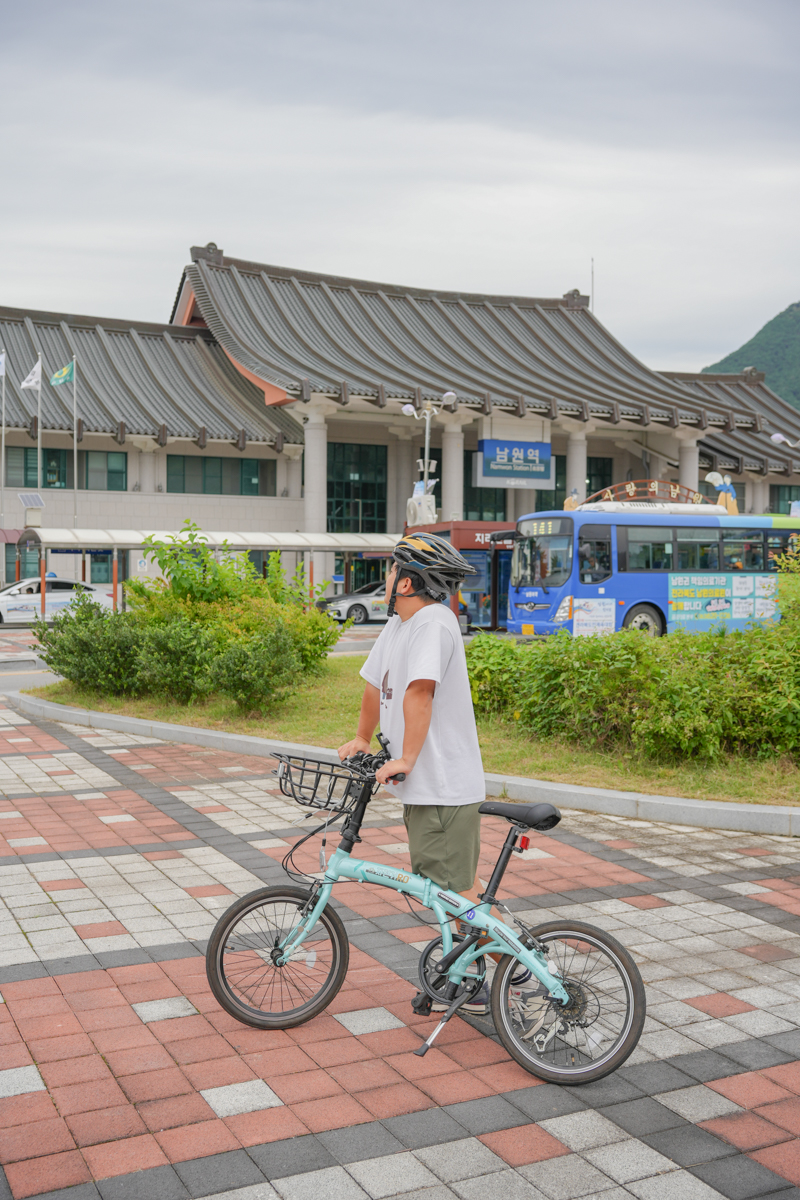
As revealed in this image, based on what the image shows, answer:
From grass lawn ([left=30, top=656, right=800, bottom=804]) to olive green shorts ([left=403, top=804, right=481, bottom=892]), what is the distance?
4.17m

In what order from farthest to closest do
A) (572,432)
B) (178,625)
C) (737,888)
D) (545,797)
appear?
(572,432) → (178,625) → (545,797) → (737,888)

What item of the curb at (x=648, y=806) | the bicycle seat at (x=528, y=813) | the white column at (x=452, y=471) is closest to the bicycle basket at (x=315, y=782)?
the bicycle seat at (x=528, y=813)

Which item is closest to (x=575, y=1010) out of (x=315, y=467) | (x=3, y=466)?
(x=3, y=466)

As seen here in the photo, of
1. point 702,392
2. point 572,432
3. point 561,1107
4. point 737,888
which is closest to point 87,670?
point 737,888

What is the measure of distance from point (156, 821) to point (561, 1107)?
4.34 meters

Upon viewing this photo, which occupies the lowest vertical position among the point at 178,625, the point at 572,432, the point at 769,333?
the point at 178,625

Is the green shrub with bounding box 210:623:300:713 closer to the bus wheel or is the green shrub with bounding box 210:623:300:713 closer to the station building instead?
the bus wheel

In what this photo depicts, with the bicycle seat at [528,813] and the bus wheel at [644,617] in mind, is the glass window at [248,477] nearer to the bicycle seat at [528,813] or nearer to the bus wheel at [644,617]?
the bus wheel at [644,617]

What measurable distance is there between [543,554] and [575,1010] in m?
19.9

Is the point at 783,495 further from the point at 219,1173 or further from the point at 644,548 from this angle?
the point at 219,1173

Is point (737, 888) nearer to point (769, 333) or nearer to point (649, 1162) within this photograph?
point (649, 1162)

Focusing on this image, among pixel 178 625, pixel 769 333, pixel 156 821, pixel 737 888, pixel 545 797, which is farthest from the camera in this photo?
pixel 769 333

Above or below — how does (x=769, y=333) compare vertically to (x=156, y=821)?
above

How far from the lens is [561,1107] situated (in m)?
3.54
